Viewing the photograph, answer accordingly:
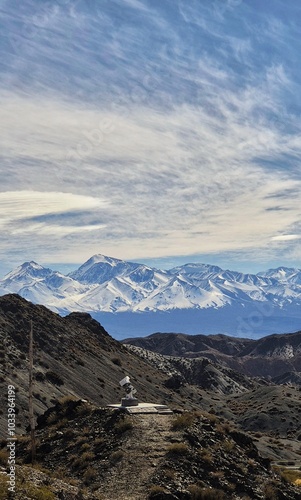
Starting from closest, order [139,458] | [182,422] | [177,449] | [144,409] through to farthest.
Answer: [139,458]
[177,449]
[182,422]
[144,409]

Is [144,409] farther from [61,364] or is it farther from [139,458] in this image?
[61,364]

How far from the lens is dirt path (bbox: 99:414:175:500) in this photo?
90.5 feet

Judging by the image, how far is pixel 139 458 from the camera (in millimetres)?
30672

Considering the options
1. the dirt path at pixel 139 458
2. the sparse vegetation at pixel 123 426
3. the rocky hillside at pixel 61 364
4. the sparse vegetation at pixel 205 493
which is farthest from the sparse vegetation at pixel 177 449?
the rocky hillside at pixel 61 364

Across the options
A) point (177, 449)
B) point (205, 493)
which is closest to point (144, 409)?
point (177, 449)

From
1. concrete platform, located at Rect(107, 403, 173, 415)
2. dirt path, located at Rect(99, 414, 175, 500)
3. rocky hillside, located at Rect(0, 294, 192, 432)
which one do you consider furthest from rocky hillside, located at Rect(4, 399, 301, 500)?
rocky hillside, located at Rect(0, 294, 192, 432)

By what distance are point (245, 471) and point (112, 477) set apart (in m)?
8.69

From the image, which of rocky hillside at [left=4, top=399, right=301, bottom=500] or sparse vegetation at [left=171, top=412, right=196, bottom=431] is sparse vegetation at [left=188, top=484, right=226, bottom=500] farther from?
sparse vegetation at [left=171, top=412, right=196, bottom=431]

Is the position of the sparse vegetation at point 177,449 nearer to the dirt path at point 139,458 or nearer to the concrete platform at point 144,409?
the dirt path at point 139,458

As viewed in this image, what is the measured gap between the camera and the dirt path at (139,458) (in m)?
27.6

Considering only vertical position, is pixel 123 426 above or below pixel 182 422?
above

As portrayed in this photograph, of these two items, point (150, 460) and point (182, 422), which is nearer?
point (150, 460)

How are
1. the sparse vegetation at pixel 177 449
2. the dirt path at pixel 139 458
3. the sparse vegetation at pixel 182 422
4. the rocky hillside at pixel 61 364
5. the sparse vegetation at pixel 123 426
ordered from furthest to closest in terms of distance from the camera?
1. the rocky hillside at pixel 61 364
2. the sparse vegetation at pixel 182 422
3. the sparse vegetation at pixel 123 426
4. the sparse vegetation at pixel 177 449
5. the dirt path at pixel 139 458

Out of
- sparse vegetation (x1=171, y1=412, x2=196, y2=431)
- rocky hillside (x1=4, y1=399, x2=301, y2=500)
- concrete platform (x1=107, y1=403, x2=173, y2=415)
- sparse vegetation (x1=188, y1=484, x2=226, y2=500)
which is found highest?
concrete platform (x1=107, y1=403, x2=173, y2=415)
